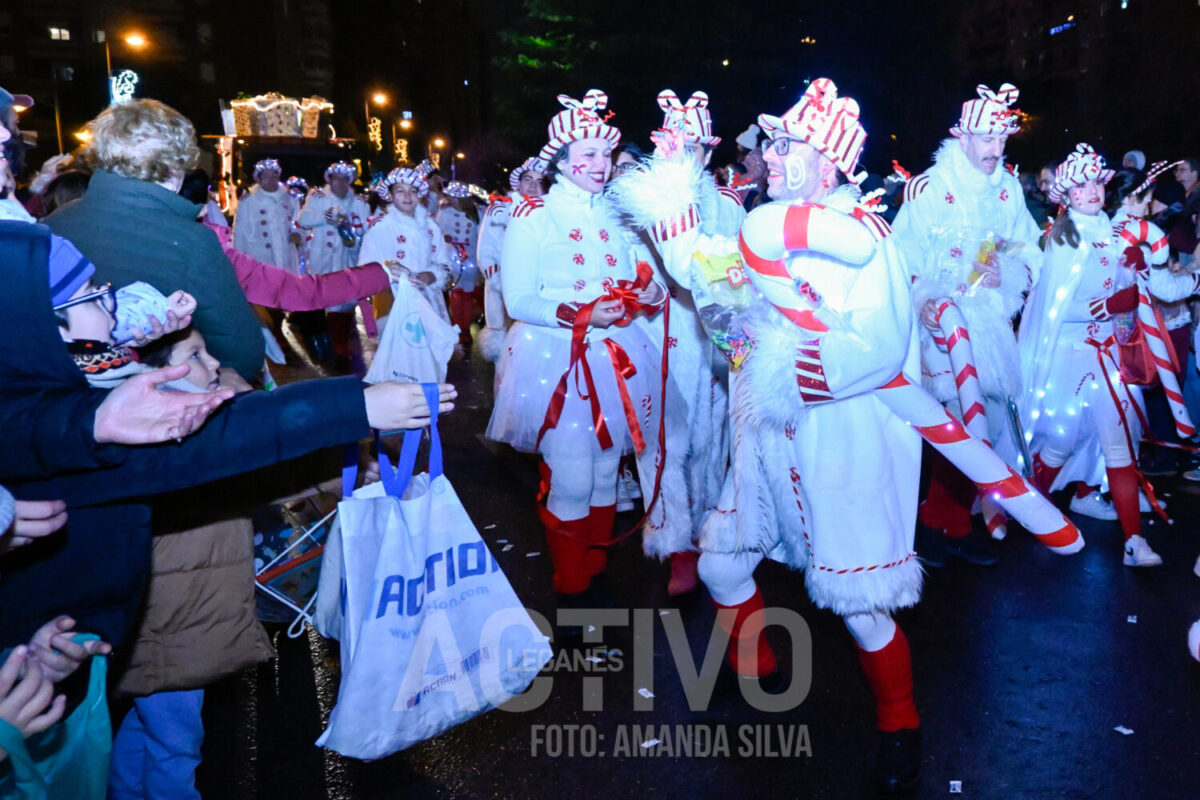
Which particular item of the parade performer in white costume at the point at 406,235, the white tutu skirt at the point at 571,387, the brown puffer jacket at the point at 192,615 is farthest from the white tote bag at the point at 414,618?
the parade performer in white costume at the point at 406,235

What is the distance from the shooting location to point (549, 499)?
15.5 ft

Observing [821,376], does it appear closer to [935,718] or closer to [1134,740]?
[935,718]

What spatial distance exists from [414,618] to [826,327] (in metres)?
1.53

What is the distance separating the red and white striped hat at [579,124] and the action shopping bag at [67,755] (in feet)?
10.4

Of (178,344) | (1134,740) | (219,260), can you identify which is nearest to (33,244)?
(178,344)

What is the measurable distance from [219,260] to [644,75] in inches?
830

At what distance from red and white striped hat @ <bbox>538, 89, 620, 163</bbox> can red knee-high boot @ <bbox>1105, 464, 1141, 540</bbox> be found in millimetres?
3242

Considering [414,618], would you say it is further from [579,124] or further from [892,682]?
[579,124]

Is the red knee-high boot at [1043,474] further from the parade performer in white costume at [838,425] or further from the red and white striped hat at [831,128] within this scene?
the red and white striped hat at [831,128]

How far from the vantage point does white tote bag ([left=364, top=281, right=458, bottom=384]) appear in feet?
20.1

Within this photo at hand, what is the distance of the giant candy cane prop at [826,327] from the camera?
2965 millimetres

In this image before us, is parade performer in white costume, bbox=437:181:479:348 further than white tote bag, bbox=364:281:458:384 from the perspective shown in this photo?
Yes

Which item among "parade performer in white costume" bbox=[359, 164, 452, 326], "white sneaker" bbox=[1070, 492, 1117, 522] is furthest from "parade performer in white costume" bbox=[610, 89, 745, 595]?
"parade performer in white costume" bbox=[359, 164, 452, 326]

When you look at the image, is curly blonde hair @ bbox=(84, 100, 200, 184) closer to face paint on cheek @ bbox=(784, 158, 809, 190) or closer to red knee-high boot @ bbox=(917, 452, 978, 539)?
face paint on cheek @ bbox=(784, 158, 809, 190)
